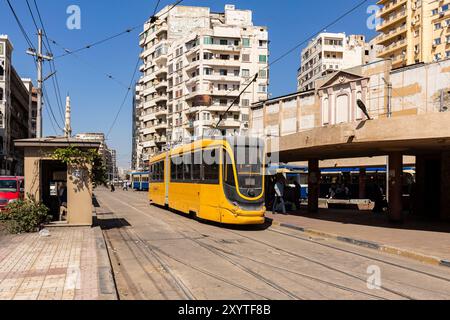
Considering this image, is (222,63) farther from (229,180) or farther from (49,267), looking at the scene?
(49,267)

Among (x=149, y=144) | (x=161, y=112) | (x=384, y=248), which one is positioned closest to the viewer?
(x=384, y=248)

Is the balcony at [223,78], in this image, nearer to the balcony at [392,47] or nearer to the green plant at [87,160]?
the balcony at [392,47]

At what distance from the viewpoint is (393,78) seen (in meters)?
30.2

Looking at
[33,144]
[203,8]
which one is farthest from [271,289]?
[203,8]

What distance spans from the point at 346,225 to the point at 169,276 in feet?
36.3

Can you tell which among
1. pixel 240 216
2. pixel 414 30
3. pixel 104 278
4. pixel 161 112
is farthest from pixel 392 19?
pixel 104 278

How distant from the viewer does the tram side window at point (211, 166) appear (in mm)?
16503

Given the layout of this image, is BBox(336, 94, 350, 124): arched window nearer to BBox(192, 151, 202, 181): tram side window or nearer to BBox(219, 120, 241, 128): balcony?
BBox(192, 151, 202, 181): tram side window

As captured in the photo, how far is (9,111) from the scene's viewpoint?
2734 inches

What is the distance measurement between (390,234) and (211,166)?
263 inches

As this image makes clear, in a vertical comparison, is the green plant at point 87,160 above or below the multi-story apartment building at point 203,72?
below

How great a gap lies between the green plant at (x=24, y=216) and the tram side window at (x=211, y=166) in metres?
5.89

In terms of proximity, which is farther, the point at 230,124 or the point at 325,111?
the point at 230,124

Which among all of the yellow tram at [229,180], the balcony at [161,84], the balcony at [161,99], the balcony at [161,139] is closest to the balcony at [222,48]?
the balcony at [161,84]
